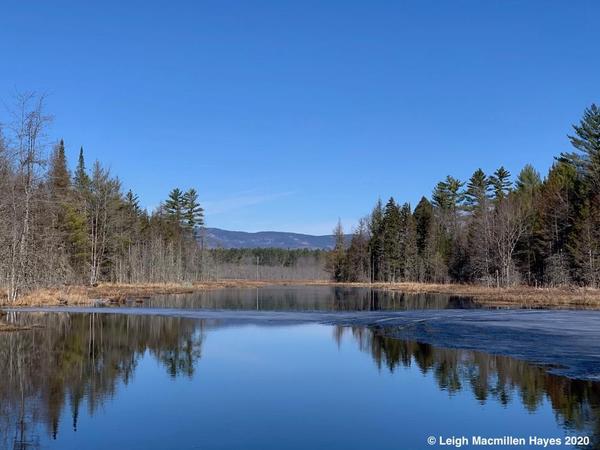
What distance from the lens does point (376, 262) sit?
107m

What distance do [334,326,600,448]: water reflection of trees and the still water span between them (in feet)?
0.11

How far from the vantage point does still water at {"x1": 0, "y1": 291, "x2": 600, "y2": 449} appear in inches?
378

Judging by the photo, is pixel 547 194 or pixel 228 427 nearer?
pixel 228 427

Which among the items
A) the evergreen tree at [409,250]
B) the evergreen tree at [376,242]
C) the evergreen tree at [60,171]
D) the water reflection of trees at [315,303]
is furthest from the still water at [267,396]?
the evergreen tree at [376,242]

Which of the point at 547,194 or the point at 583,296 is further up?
the point at 547,194

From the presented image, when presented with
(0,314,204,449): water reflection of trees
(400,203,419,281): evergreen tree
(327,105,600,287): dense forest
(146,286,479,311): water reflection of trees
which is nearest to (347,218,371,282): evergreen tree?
→ (327,105,600,287): dense forest

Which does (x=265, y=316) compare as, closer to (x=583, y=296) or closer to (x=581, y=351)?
(x=581, y=351)

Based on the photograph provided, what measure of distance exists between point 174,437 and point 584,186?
202 ft

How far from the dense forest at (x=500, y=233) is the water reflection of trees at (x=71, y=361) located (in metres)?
43.5

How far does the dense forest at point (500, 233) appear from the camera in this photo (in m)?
A: 57.6

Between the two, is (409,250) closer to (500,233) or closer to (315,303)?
(500,233)

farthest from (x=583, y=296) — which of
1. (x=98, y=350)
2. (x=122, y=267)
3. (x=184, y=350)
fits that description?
(x=122, y=267)

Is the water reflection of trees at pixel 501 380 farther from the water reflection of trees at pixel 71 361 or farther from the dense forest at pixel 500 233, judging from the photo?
the dense forest at pixel 500 233

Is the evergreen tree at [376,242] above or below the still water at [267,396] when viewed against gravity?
above
